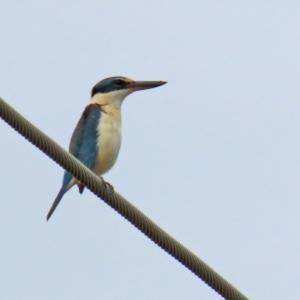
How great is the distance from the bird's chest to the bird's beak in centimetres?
60

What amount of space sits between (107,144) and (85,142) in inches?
11.8

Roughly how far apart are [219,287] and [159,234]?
391mm

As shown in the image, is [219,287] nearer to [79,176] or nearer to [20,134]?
[79,176]

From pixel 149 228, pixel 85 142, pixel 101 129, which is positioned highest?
pixel 101 129

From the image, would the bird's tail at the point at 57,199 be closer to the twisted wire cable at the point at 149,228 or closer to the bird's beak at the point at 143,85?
the bird's beak at the point at 143,85

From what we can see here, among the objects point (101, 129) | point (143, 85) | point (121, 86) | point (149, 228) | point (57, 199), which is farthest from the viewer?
point (121, 86)

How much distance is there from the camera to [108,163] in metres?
8.04

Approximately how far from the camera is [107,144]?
801 cm

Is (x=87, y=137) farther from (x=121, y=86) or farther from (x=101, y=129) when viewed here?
(x=121, y=86)

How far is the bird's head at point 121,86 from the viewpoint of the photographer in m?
8.73

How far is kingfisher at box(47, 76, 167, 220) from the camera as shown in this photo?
8023 mm

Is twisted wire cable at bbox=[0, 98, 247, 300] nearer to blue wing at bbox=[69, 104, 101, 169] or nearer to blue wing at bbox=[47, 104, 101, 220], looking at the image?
blue wing at bbox=[47, 104, 101, 220]

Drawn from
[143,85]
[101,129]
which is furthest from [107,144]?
[143,85]

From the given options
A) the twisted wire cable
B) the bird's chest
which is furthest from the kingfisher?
the twisted wire cable
